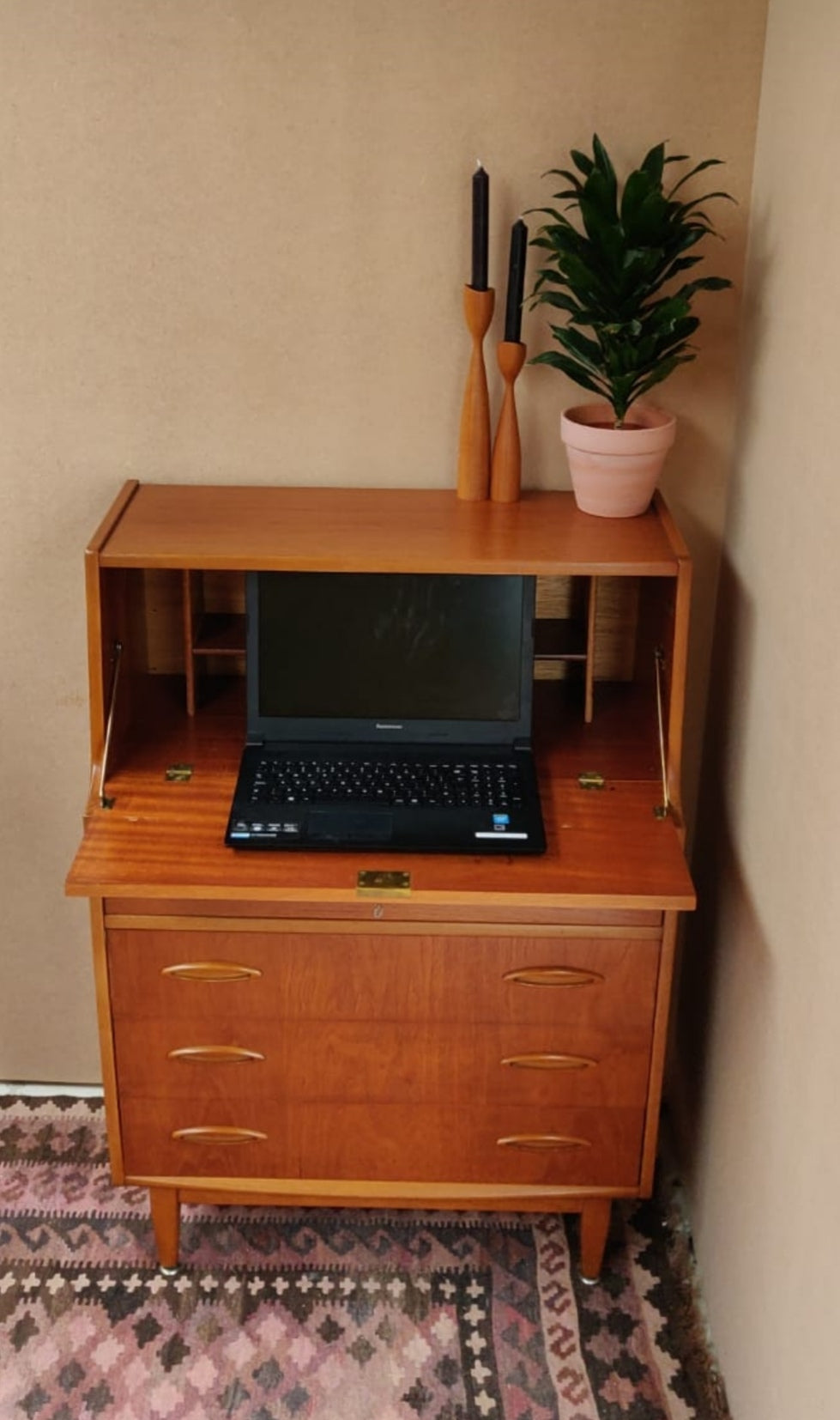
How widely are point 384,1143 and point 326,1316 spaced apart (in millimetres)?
311

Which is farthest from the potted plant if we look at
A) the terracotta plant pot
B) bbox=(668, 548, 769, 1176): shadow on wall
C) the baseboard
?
the baseboard

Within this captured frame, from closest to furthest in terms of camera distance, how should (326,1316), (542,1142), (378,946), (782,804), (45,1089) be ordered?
1. (782,804)
2. (378,946)
3. (542,1142)
4. (326,1316)
5. (45,1089)

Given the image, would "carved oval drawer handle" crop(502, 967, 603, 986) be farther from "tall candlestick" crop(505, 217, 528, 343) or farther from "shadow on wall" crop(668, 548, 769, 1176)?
"tall candlestick" crop(505, 217, 528, 343)

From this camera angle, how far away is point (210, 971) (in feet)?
5.86

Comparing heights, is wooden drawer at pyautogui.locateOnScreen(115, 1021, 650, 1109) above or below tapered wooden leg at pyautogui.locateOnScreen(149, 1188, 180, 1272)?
above

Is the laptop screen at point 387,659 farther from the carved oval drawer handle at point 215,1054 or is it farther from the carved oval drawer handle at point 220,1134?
the carved oval drawer handle at point 220,1134

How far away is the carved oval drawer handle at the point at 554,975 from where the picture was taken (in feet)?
5.81

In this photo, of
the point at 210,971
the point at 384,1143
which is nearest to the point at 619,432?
the point at 210,971

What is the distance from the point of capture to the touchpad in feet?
5.74

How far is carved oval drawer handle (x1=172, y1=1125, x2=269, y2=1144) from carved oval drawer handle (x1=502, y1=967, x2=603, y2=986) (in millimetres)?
432

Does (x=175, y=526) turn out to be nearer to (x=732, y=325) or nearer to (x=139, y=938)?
(x=139, y=938)

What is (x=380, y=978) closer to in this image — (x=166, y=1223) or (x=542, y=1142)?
(x=542, y=1142)

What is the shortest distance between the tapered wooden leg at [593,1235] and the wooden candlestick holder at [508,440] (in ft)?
3.26

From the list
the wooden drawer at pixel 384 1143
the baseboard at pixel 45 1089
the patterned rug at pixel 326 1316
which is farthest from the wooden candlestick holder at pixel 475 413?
the baseboard at pixel 45 1089
